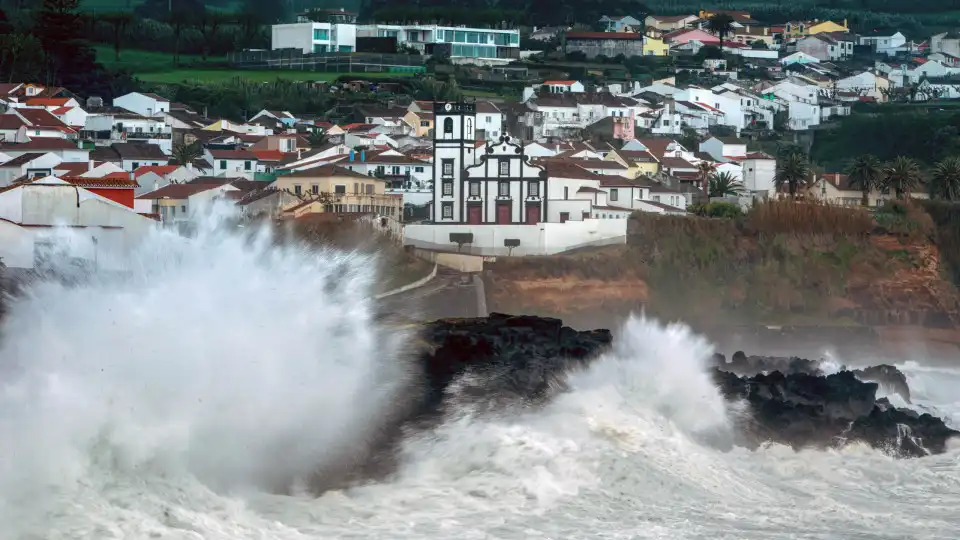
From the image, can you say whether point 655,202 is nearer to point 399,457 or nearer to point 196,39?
point 399,457

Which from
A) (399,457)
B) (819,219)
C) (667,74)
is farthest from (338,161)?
(667,74)

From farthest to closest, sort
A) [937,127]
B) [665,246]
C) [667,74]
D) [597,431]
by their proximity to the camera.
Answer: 1. [667,74]
2. [937,127]
3. [665,246]
4. [597,431]

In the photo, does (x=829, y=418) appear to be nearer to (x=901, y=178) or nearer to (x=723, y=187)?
(x=901, y=178)

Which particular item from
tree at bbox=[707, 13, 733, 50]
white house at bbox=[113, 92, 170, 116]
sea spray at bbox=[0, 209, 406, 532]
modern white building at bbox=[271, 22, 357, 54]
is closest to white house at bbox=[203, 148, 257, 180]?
white house at bbox=[113, 92, 170, 116]


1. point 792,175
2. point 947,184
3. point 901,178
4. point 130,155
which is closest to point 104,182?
point 130,155

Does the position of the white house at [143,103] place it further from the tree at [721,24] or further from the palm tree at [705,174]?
the tree at [721,24]
